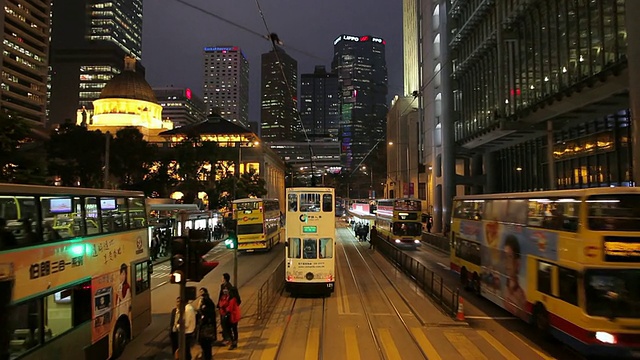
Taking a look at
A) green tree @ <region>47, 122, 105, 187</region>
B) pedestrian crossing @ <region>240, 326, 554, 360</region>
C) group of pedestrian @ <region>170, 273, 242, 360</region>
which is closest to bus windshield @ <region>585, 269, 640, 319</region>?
pedestrian crossing @ <region>240, 326, 554, 360</region>

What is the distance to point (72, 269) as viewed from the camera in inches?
331

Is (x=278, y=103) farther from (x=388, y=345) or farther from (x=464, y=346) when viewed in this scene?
Result: (x=464, y=346)

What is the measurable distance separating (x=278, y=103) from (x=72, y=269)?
278ft

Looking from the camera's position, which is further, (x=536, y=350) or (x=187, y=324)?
(x=536, y=350)

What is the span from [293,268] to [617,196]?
428 inches

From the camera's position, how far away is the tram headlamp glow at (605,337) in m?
9.20

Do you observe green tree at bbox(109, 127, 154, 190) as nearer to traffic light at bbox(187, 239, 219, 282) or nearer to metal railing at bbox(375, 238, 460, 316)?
metal railing at bbox(375, 238, 460, 316)

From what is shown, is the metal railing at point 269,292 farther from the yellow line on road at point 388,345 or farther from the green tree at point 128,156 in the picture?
the green tree at point 128,156

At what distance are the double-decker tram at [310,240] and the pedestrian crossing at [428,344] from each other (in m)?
4.27

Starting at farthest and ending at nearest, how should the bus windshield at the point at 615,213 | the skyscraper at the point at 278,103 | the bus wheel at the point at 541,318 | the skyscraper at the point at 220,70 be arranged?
the skyscraper at the point at 220,70
the skyscraper at the point at 278,103
the bus wheel at the point at 541,318
the bus windshield at the point at 615,213

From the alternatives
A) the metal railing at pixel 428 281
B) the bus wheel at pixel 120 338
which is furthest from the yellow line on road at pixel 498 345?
the bus wheel at pixel 120 338

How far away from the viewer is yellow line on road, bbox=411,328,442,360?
1034 cm

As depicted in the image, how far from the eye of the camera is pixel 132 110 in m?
87.2

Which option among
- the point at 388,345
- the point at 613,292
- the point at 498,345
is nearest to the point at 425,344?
the point at 388,345
